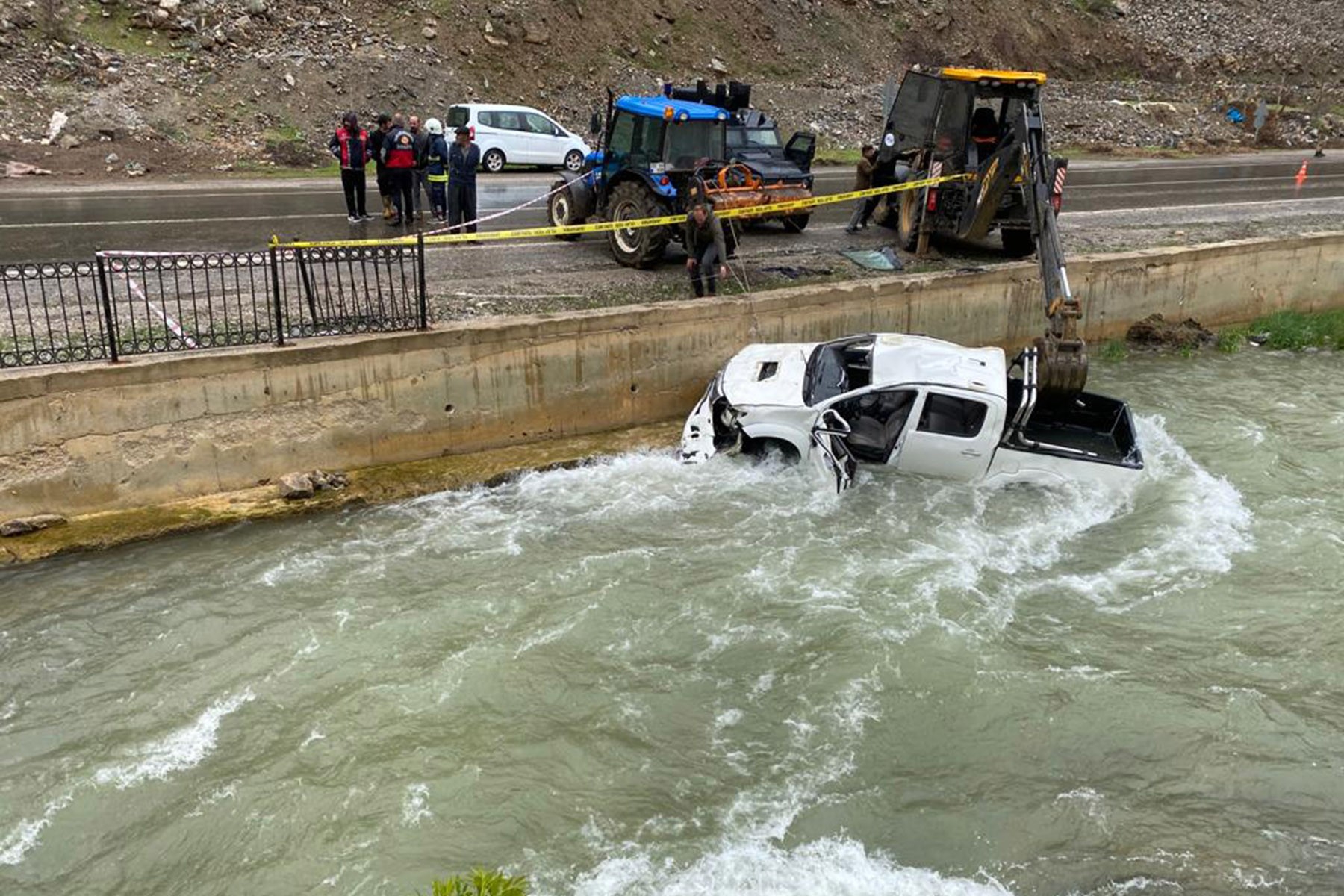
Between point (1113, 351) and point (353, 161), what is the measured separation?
11.3 m

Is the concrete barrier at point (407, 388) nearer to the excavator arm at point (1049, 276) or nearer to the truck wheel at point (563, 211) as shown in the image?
the excavator arm at point (1049, 276)

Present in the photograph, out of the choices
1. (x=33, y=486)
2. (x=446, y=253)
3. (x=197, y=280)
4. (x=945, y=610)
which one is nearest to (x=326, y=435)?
(x=33, y=486)

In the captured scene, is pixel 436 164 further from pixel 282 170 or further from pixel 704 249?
pixel 282 170

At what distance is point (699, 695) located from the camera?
719cm

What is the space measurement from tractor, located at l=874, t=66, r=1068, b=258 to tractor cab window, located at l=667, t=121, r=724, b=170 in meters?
2.95

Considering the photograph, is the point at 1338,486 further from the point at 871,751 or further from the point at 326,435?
the point at 326,435

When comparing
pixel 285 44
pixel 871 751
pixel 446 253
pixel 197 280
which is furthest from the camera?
pixel 285 44

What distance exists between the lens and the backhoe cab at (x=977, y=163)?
41.7ft

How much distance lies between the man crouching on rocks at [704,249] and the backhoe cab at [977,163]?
386cm

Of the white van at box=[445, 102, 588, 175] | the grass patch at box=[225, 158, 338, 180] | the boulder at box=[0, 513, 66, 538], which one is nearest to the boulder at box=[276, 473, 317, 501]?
the boulder at box=[0, 513, 66, 538]

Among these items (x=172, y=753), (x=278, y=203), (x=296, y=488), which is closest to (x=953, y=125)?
(x=296, y=488)

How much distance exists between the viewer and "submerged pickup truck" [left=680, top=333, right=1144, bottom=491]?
369 inches

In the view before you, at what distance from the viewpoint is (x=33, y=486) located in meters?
8.82

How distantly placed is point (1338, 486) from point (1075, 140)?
23.3 m
